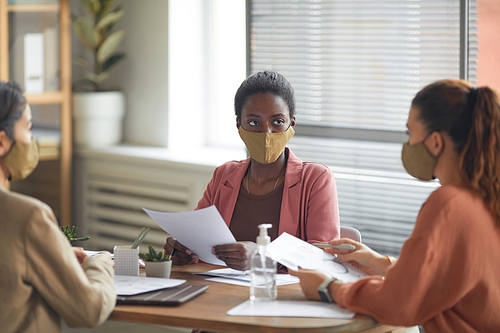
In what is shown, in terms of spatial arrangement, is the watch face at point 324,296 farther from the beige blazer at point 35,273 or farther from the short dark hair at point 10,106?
the short dark hair at point 10,106

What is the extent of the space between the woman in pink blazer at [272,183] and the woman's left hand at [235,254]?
0.20 meters

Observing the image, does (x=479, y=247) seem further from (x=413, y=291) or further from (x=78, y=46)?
(x=78, y=46)

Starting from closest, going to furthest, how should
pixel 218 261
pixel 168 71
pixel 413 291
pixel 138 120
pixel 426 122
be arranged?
pixel 413 291, pixel 426 122, pixel 218 261, pixel 168 71, pixel 138 120

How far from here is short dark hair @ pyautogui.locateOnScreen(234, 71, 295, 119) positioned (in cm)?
208

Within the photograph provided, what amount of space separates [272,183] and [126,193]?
2.06 m

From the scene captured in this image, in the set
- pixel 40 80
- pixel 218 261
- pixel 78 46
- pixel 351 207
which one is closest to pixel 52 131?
pixel 40 80

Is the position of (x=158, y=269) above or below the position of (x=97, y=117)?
below

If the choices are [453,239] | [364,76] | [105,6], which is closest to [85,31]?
[105,6]

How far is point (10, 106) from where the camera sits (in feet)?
4.57

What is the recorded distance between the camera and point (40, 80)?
151 inches

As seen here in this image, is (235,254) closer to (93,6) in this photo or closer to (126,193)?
(126,193)

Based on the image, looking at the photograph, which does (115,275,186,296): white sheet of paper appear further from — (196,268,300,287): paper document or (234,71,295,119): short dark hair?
(234,71,295,119): short dark hair

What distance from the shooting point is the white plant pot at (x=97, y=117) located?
395 cm

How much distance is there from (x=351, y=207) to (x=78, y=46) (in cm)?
255
